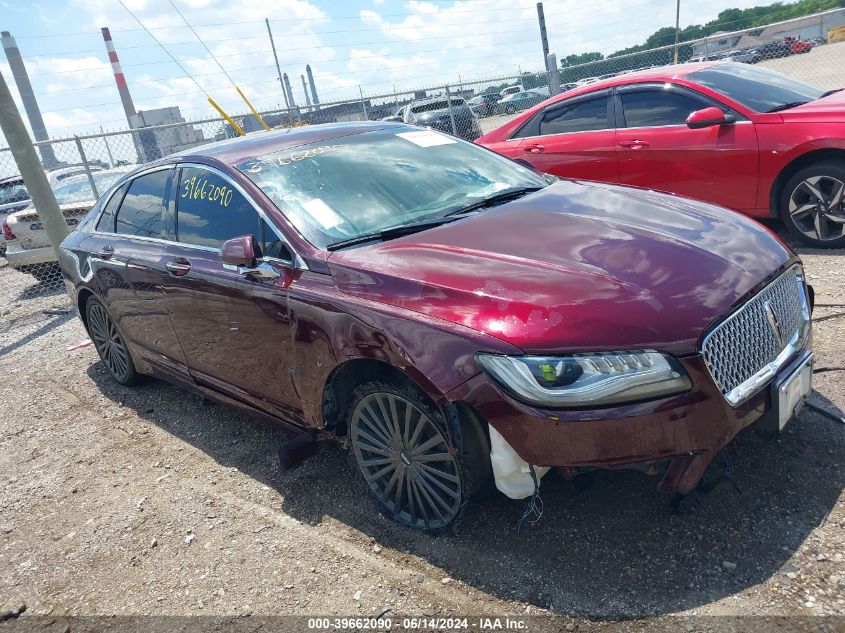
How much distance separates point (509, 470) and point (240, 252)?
5.09 feet

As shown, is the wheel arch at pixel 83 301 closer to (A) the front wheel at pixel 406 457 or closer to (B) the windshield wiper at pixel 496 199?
(A) the front wheel at pixel 406 457

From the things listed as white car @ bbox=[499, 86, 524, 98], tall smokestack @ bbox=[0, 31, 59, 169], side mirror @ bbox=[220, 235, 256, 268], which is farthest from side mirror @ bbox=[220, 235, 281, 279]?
tall smokestack @ bbox=[0, 31, 59, 169]

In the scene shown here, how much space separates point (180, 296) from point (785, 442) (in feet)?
10.3

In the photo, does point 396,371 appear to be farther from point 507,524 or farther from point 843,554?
point 843,554

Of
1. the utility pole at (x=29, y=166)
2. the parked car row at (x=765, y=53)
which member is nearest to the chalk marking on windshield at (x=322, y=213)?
the utility pole at (x=29, y=166)

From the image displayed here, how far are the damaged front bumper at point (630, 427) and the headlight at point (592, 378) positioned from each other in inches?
1.2

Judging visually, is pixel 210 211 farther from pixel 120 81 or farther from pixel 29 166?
pixel 120 81

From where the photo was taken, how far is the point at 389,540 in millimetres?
3016

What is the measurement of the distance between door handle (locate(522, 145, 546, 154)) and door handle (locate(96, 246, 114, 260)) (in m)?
4.25

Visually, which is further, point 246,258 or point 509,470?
point 246,258

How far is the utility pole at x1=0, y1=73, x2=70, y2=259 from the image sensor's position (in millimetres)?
7945

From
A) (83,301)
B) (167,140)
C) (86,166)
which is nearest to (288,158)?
(83,301)

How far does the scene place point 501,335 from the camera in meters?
2.41

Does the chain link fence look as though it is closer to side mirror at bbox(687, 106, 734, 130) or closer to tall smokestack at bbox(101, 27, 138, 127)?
side mirror at bbox(687, 106, 734, 130)
